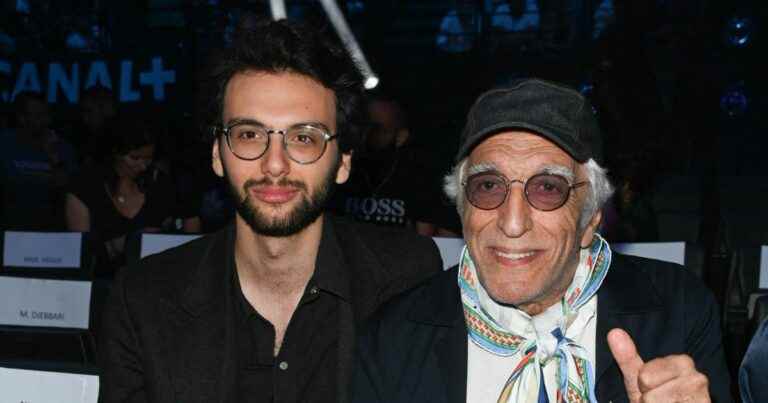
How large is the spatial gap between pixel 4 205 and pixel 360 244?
6.20 m

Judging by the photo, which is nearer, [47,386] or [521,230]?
[521,230]

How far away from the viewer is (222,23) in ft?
41.3

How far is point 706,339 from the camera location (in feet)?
8.66

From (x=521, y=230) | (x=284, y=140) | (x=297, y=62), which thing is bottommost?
(x=521, y=230)

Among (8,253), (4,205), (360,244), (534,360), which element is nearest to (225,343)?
(360,244)

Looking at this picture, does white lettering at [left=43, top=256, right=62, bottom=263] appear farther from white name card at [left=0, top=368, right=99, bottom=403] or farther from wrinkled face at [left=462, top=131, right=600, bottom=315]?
wrinkled face at [left=462, top=131, right=600, bottom=315]

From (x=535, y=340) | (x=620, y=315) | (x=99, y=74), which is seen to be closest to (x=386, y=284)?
(x=535, y=340)

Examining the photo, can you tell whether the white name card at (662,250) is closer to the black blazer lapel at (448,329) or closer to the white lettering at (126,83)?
the black blazer lapel at (448,329)

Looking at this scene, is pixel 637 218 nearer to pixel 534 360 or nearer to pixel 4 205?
pixel 534 360

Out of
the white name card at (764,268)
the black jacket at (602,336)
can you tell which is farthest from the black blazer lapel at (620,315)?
the white name card at (764,268)

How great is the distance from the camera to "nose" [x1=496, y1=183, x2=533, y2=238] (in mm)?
2516

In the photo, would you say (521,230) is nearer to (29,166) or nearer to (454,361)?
(454,361)

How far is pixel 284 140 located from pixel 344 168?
336 millimetres

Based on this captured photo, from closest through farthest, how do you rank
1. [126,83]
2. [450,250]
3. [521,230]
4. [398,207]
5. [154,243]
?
[521,230] < [154,243] < [450,250] < [398,207] < [126,83]
